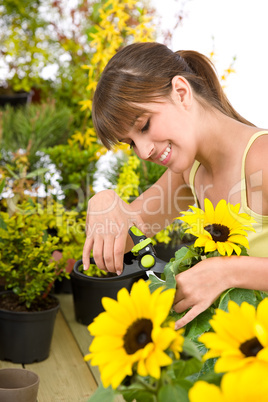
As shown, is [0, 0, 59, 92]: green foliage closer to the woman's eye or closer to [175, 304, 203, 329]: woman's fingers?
the woman's eye

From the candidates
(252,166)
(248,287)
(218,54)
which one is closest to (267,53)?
(218,54)

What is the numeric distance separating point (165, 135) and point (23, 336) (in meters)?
0.77

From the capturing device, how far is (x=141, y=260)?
33.4 inches

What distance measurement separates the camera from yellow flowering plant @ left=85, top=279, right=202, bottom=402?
1.59 ft

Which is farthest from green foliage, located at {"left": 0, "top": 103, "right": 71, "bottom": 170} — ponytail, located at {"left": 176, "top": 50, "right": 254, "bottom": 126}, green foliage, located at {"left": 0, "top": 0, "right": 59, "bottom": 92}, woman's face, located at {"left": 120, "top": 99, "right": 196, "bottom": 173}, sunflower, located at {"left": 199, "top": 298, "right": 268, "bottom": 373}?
sunflower, located at {"left": 199, "top": 298, "right": 268, "bottom": 373}

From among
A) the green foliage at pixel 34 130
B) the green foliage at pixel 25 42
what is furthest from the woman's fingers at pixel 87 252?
the green foliage at pixel 25 42

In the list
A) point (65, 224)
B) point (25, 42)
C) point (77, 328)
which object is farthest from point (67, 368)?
point (25, 42)

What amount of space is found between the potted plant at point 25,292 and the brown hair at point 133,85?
0.48 metres

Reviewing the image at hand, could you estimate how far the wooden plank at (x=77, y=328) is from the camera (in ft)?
5.12

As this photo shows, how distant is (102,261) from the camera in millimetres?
1014

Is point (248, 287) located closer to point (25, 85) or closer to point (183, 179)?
point (183, 179)

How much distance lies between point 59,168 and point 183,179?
0.73 metres

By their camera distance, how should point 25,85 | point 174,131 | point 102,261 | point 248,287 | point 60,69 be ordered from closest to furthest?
point 248,287 → point 102,261 → point 174,131 → point 60,69 → point 25,85

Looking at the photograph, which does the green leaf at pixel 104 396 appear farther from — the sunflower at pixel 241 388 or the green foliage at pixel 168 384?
the sunflower at pixel 241 388
